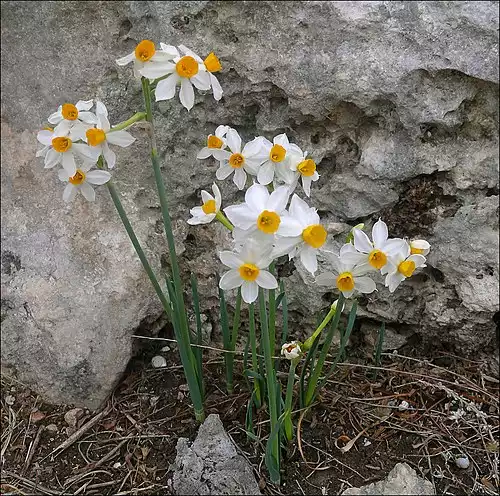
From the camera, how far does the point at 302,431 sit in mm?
1588

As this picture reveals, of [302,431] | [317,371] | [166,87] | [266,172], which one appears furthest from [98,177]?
[302,431]

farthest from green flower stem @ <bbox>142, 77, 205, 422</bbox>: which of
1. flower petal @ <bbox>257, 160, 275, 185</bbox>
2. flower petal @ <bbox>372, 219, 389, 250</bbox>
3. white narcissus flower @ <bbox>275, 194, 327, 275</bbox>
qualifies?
flower petal @ <bbox>372, 219, 389, 250</bbox>

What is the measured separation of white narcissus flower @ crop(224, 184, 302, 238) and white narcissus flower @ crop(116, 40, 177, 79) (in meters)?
0.28

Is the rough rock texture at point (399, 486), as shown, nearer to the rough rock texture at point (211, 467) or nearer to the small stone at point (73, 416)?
the rough rock texture at point (211, 467)

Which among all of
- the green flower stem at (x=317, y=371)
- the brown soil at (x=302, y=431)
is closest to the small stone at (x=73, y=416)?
the brown soil at (x=302, y=431)

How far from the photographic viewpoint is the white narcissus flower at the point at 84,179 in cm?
125

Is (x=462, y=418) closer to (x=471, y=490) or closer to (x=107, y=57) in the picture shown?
(x=471, y=490)

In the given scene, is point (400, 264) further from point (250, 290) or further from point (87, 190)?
point (87, 190)

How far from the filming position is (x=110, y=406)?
1719mm

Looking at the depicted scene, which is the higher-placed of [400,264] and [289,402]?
[400,264]

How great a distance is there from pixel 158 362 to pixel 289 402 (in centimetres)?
53

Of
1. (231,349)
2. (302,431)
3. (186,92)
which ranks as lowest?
(302,431)

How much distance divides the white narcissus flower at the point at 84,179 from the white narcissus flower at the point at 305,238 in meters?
0.37

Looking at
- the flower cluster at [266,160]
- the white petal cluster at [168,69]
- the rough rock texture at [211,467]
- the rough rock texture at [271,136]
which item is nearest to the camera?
the white petal cluster at [168,69]
